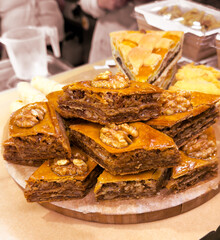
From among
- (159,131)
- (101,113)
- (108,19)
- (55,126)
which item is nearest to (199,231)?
(159,131)

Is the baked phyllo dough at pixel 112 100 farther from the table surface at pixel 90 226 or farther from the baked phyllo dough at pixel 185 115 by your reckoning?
the table surface at pixel 90 226

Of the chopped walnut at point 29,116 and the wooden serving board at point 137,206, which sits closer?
the wooden serving board at point 137,206

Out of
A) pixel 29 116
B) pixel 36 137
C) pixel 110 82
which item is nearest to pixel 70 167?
pixel 36 137

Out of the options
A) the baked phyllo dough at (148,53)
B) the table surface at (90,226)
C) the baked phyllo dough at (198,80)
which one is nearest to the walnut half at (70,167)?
the table surface at (90,226)

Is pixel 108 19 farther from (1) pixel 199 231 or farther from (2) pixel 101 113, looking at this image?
(1) pixel 199 231

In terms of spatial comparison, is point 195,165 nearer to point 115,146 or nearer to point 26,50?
point 115,146

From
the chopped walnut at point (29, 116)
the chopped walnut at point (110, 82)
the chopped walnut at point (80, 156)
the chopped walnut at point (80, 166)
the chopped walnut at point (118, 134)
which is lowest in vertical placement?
the chopped walnut at point (80, 156)

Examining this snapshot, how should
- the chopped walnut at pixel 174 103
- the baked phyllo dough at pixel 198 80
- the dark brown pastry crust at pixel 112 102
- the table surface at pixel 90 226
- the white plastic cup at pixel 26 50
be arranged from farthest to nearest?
the white plastic cup at pixel 26 50, the baked phyllo dough at pixel 198 80, the chopped walnut at pixel 174 103, the dark brown pastry crust at pixel 112 102, the table surface at pixel 90 226
